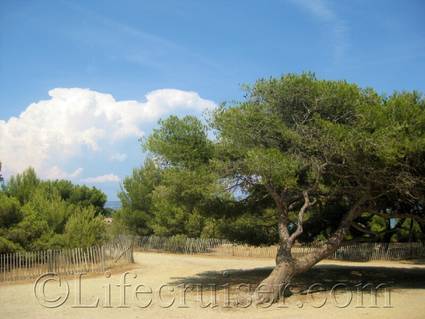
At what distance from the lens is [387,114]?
A: 470 inches

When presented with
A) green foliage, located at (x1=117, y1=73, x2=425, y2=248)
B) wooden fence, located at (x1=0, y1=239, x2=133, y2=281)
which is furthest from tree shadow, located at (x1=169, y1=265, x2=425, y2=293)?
wooden fence, located at (x1=0, y1=239, x2=133, y2=281)

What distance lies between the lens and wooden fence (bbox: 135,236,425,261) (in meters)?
27.4

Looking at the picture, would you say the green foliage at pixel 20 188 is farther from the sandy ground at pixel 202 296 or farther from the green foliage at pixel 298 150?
the green foliage at pixel 298 150

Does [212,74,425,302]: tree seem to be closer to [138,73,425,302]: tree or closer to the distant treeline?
[138,73,425,302]: tree

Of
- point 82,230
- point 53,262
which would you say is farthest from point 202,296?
point 82,230

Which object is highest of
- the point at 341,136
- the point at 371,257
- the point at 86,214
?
the point at 341,136

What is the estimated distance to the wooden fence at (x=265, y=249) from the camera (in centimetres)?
2736

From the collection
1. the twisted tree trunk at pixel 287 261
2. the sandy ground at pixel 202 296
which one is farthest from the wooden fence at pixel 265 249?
the twisted tree trunk at pixel 287 261

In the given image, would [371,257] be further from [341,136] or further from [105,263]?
[341,136]

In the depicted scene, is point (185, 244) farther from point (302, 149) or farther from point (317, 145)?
point (317, 145)

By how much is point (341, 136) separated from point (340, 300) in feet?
15.7

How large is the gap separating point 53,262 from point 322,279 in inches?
415

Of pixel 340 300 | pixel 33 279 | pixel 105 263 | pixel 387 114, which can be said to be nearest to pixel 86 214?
pixel 105 263

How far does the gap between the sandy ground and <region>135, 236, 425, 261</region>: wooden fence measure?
7.21m
